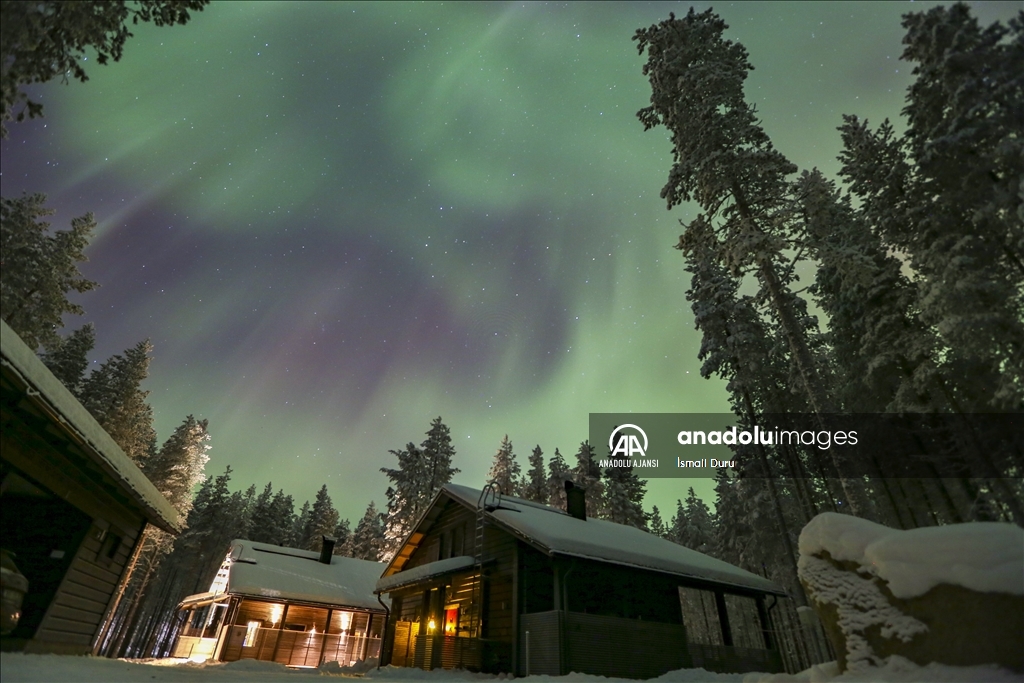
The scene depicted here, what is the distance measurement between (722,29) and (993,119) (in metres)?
9.11

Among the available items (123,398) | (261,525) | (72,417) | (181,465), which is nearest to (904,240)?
(72,417)

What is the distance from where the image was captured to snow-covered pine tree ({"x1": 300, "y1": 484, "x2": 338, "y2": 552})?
167ft

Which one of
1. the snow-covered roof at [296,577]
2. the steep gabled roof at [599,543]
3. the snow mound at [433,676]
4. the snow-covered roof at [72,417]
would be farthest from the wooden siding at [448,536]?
the snow-covered roof at [72,417]

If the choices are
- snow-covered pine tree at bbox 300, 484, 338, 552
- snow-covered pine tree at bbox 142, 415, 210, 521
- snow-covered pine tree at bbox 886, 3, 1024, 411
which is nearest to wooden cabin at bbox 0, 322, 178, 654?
snow-covered pine tree at bbox 886, 3, 1024, 411

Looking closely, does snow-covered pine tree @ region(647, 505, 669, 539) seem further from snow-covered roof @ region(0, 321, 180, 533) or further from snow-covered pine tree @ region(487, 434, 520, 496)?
snow-covered roof @ region(0, 321, 180, 533)

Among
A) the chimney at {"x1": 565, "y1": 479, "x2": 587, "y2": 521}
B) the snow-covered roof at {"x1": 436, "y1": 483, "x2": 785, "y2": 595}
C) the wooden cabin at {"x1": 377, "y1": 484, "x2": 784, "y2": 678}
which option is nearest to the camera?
the wooden cabin at {"x1": 377, "y1": 484, "x2": 784, "y2": 678}

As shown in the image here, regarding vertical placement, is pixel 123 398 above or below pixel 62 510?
above

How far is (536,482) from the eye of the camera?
156 feet

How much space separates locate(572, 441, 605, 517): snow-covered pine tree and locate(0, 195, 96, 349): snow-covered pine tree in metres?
34.9

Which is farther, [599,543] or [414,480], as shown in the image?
[414,480]

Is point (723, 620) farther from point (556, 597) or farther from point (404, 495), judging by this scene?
point (404, 495)

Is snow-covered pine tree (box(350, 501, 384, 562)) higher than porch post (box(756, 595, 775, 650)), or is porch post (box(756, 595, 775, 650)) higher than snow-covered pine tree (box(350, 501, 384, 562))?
snow-covered pine tree (box(350, 501, 384, 562))

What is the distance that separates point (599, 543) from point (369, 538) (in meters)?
42.1

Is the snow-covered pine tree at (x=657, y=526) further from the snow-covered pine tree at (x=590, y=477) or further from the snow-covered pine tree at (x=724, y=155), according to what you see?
the snow-covered pine tree at (x=724, y=155)
